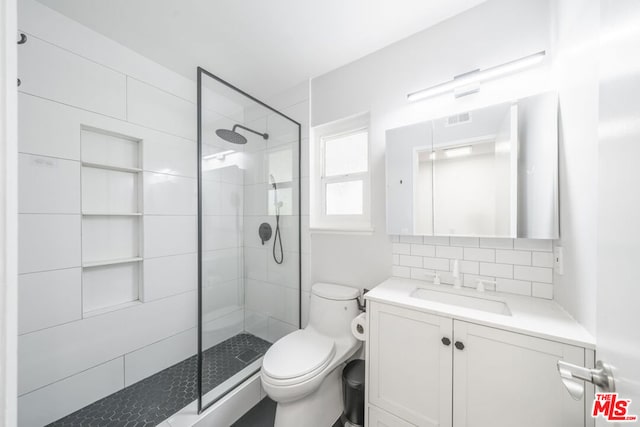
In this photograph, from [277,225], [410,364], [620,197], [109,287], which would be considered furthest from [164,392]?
[620,197]

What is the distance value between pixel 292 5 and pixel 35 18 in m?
1.46

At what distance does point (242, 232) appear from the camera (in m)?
1.63

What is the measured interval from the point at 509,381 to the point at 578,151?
0.94 m

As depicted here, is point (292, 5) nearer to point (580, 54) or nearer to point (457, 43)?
point (457, 43)

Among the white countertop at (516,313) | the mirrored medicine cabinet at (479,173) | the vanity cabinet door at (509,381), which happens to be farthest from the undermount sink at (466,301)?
the mirrored medicine cabinet at (479,173)

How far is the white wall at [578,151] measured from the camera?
0.79m

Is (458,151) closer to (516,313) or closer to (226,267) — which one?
(516,313)

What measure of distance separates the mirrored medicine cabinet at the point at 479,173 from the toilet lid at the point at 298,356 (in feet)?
2.86

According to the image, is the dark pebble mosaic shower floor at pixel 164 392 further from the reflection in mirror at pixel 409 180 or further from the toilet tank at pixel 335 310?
the reflection in mirror at pixel 409 180

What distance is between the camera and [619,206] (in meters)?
0.42

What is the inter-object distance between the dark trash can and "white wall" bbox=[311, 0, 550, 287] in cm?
58

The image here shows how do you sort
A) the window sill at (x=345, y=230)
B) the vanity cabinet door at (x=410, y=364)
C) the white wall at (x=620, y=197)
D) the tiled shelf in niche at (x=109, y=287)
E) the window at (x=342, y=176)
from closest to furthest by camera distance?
the white wall at (x=620, y=197) → the vanity cabinet door at (x=410, y=364) → the tiled shelf in niche at (x=109, y=287) → the window sill at (x=345, y=230) → the window at (x=342, y=176)

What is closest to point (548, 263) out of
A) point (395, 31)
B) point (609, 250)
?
point (609, 250)

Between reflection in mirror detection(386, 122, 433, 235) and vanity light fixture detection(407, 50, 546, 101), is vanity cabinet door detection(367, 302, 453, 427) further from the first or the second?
vanity light fixture detection(407, 50, 546, 101)
